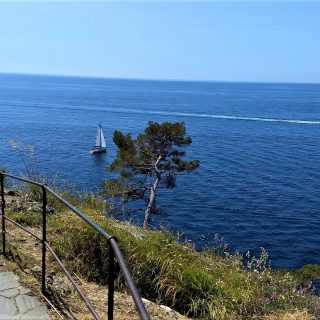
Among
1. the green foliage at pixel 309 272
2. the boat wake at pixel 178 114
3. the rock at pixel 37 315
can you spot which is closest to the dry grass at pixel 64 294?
the rock at pixel 37 315

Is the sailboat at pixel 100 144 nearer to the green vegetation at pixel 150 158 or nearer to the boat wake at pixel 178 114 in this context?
the green vegetation at pixel 150 158

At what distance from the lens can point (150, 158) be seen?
27.3m

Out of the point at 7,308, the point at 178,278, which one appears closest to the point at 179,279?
the point at 178,278

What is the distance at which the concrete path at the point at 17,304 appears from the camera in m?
3.75

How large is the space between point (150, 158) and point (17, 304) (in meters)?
23.4

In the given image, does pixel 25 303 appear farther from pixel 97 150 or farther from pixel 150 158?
pixel 97 150

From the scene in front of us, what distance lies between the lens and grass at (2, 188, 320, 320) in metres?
5.06

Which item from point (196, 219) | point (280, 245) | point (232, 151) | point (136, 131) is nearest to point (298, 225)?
point (280, 245)

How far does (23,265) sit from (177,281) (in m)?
1.84

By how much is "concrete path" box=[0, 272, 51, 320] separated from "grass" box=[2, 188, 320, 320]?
41.0 inches

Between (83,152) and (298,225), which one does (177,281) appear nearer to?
(298,225)

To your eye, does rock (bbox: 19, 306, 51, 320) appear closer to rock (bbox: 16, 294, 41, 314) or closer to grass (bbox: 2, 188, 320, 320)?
rock (bbox: 16, 294, 41, 314)

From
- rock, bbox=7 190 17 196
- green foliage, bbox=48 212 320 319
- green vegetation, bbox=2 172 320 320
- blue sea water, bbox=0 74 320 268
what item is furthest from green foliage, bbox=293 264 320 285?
green foliage, bbox=48 212 320 319

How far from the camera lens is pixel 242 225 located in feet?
101
